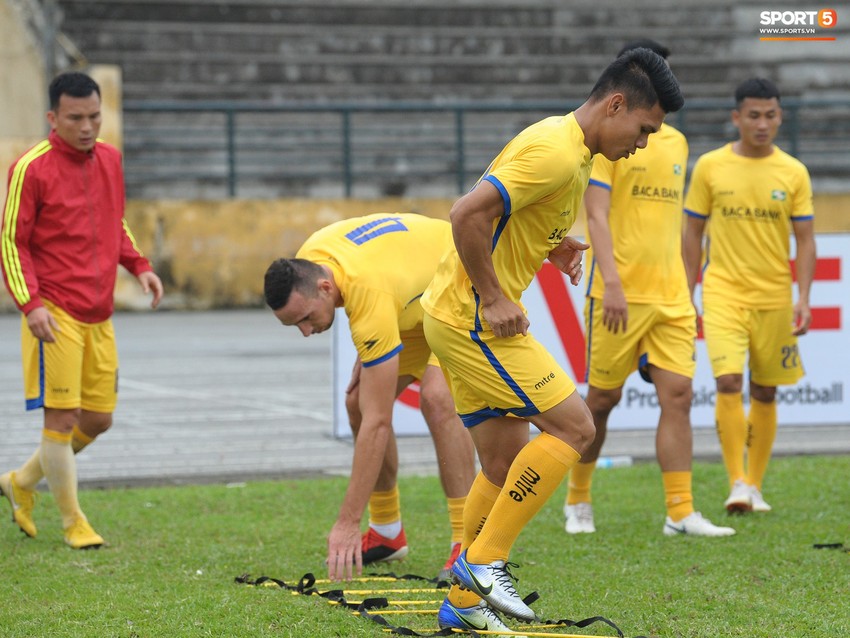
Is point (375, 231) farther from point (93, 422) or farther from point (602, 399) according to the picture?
point (93, 422)

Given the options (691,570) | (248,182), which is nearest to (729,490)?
(691,570)

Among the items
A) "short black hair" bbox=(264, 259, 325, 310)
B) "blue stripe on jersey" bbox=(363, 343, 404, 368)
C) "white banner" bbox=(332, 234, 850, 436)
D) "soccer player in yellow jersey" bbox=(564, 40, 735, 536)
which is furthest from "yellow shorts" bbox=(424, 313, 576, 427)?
"white banner" bbox=(332, 234, 850, 436)

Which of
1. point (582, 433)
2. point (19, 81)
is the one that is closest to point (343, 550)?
point (582, 433)

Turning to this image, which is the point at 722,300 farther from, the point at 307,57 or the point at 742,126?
the point at 307,57

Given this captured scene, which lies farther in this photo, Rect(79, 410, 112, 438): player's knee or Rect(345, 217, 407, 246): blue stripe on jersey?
Rect(79, 410, 112, 438): player's knee

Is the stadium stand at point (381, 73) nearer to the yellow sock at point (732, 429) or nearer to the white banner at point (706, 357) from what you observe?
the white banner at point (706, 357)

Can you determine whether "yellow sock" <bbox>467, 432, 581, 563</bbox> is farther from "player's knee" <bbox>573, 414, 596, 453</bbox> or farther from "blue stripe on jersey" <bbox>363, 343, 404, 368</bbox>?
"blue stripe on jersey" <bbox>363, 343, 404, 368</bbox>

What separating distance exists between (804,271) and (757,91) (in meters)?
1.02

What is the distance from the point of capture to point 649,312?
7066 millimetres

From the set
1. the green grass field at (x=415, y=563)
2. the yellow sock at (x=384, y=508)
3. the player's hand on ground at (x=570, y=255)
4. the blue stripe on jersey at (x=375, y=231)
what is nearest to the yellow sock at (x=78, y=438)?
the green grass field at (x=415, y=563)

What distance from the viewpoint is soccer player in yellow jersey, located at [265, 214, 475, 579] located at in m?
5.64

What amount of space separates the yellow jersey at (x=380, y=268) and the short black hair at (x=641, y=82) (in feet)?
4.55

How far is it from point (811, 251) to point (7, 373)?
891 centimetres

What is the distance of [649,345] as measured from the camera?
7137 millimetres
